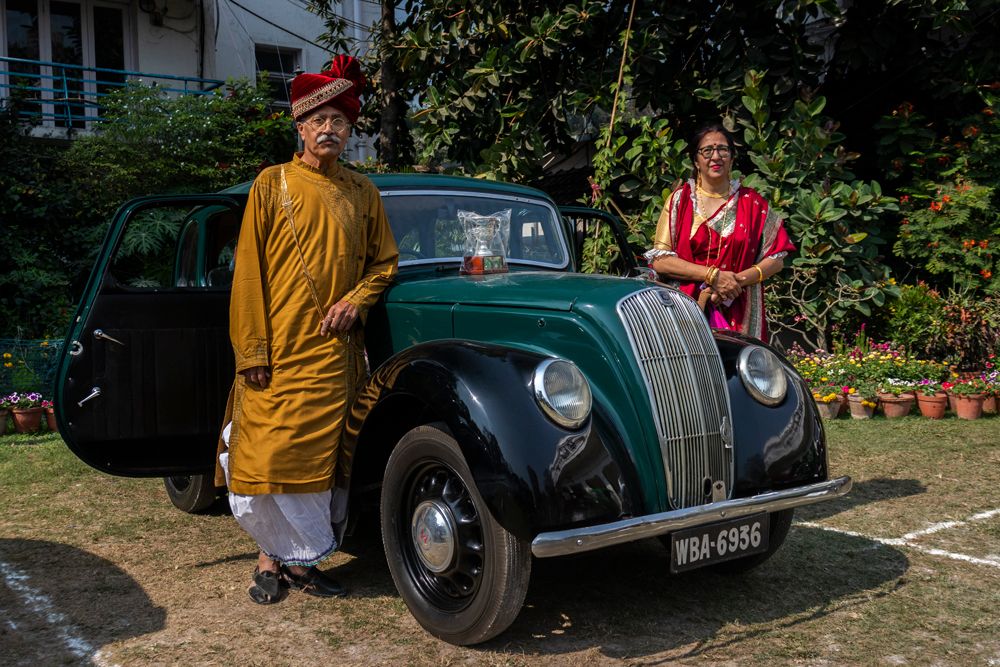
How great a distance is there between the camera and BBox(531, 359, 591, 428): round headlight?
9.73 ft

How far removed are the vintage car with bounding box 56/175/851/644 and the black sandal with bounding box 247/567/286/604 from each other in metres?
0.44

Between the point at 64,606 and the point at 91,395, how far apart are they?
914 millimetres

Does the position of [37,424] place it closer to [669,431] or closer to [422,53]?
[422,53]

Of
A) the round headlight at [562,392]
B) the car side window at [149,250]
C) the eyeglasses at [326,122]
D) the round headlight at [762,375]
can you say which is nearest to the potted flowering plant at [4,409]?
the car side window at [149,250]

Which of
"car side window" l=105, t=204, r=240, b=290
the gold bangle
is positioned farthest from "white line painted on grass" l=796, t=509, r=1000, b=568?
"car side window" l=105, t=204, r=240, b=290

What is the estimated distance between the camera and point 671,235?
4.57 metres

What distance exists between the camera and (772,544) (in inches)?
147

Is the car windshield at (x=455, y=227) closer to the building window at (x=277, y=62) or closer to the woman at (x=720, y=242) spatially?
the woman at (x=720, y=242)

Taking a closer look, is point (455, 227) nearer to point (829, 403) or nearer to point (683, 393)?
point (683, 393)

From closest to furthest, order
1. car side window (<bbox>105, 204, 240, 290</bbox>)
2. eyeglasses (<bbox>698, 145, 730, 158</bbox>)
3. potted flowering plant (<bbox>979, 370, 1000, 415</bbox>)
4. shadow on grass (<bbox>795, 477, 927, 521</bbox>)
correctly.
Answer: eyeglasses (<bbox>698, 145, 730, 158</bbox>), car side window (<bbox>105, 204, 240, 290</bbox>), shadow on grass (<bbox>795, 477, 927, 521</bbox>), potted flowering plant (<bbox>979, 370, 1000, 415</bbox>)

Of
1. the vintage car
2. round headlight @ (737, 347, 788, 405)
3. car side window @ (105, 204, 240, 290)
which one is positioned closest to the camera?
the vintage car

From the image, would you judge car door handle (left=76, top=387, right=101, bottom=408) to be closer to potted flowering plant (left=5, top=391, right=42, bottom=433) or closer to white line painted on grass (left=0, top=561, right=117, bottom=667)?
white line painted on grass (left=0, top=561, right=117, bottom=667)

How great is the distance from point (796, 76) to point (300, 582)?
23.8 ft

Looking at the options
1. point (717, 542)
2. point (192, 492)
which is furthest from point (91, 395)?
point (717, 542)
